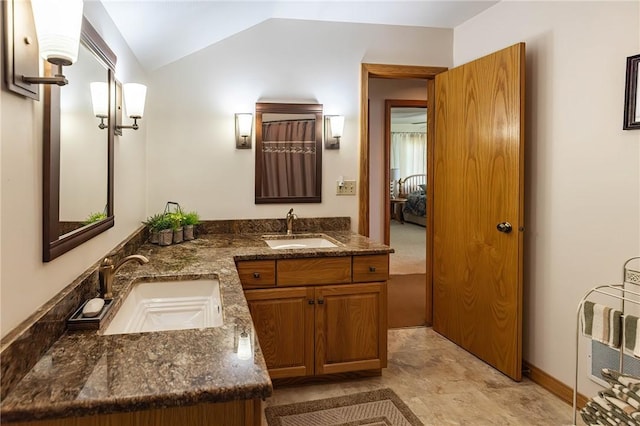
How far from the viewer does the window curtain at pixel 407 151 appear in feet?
36.5

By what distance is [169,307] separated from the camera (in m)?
1.65

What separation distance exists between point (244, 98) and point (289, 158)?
52 centimetres

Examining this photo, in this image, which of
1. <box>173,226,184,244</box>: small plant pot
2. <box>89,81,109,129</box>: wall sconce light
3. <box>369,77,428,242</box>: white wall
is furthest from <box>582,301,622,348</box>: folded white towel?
<box>369,77,428,242</box>: white wall

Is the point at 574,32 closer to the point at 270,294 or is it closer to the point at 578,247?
the point at 578,247

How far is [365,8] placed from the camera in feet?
9.44

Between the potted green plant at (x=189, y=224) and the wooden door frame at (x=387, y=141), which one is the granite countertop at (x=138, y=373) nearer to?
the potted green plant at (x=189, y=224)

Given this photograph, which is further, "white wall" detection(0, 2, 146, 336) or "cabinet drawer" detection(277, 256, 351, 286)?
"cabinet drawer" detection(277, 256, 351, 286)

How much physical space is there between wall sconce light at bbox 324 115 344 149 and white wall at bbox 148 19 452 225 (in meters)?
0.05

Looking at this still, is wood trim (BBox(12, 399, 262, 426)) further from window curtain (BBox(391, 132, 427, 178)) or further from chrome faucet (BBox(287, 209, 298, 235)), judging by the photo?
window curtain (BBox(391, 132, 427, 178))

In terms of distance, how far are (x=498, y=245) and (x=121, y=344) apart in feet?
7.31

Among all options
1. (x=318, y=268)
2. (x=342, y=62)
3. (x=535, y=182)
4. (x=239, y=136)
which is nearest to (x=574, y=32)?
(x=535, y=182)

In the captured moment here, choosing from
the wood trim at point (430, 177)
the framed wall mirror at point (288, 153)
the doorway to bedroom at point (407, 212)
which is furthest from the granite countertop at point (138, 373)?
the doorway to bedroom at point (407, 212)

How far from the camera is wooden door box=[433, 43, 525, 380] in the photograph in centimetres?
251

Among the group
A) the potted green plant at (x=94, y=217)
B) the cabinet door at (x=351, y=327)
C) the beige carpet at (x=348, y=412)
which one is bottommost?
the beige carpet at (x=348, y=412)
